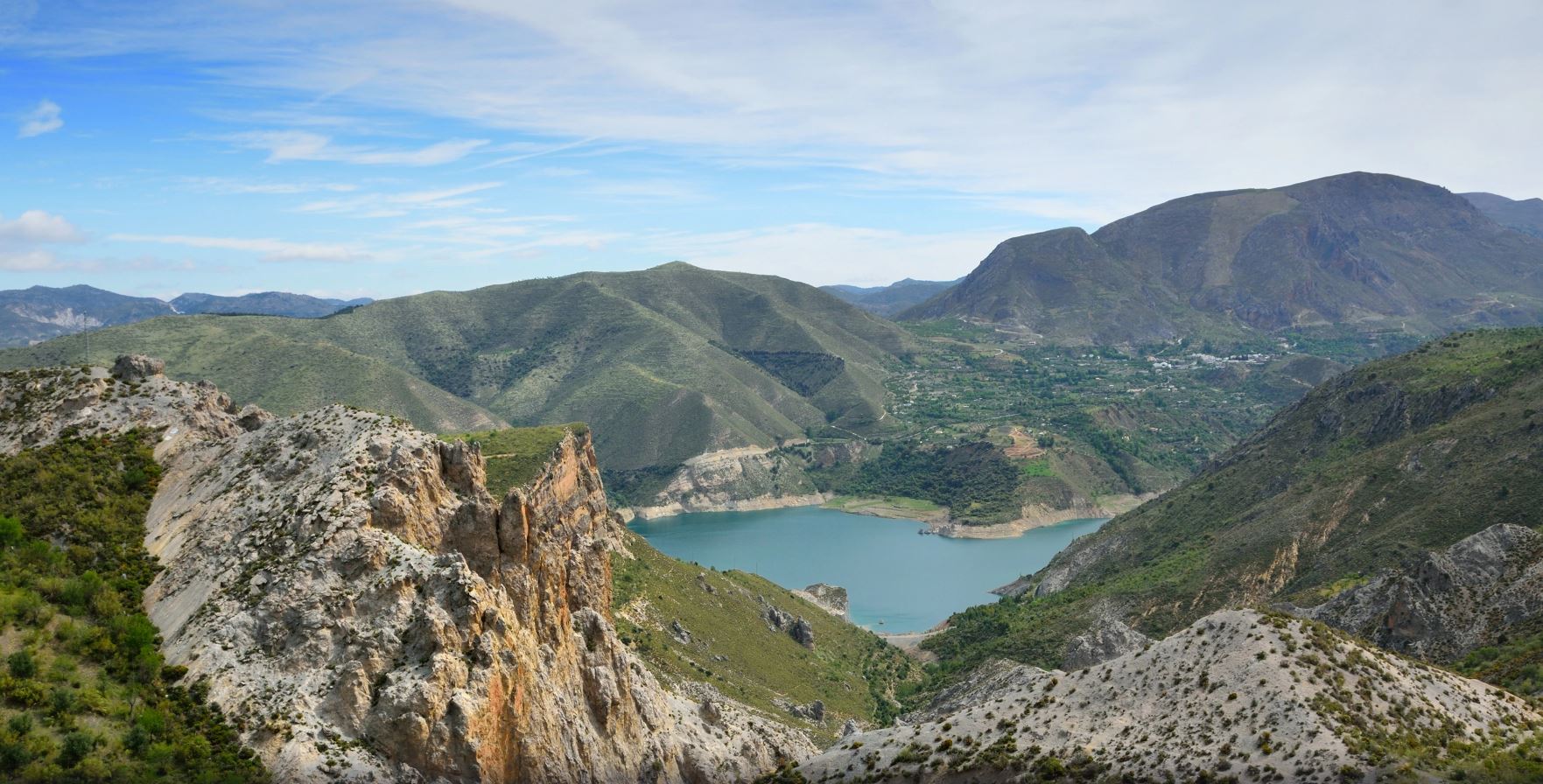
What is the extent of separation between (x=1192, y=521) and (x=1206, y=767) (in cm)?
7165

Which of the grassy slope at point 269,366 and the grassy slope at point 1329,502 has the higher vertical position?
the grassy slope at point 269,366

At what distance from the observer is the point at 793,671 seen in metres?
73.4

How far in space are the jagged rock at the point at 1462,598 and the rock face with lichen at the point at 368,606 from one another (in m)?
31.2

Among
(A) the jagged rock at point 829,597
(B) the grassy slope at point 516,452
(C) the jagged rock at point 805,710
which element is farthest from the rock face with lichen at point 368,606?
(A) the jagged rock at point 829,597

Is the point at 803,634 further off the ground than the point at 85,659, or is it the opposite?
the point at 85,659

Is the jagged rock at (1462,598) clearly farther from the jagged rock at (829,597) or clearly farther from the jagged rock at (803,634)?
the jagged rock at (829,597)

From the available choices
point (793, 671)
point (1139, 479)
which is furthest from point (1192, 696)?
point (1139, 479)

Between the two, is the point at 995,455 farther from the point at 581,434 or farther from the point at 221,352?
the point at 221,352

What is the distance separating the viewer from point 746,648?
7262 cm

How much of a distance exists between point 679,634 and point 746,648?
6.87 m

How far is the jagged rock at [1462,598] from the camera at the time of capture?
157ft

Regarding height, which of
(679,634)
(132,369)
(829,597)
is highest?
(132,369)

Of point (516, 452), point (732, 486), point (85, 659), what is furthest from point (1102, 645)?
point (732, 486)

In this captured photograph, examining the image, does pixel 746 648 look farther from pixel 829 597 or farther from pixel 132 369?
pixel 132 369
